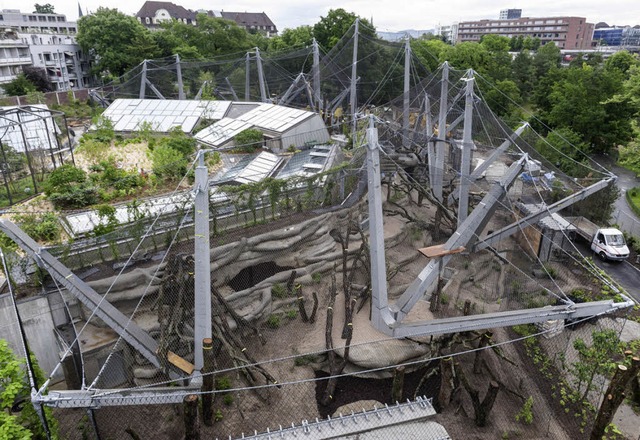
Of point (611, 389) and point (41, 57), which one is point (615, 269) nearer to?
point (611, 389)

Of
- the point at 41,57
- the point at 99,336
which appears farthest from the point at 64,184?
the point at 41,57

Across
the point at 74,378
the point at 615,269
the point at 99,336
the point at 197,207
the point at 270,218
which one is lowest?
the point at 615,269

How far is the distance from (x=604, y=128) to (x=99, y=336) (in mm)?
22235

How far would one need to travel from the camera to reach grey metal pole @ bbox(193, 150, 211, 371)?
5961mm

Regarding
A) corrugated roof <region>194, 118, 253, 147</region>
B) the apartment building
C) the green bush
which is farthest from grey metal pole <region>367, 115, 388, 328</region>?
the apartment building

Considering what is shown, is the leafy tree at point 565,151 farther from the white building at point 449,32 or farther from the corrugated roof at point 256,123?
the white building at point 449,32

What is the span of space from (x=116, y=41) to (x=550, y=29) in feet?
204

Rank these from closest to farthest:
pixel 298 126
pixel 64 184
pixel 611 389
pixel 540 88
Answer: pixel 611 389 → pixel 64 184 → pixel 298 126 → pixel 540 88

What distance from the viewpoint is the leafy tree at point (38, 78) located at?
30578 mm

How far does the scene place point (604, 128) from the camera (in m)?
20.8

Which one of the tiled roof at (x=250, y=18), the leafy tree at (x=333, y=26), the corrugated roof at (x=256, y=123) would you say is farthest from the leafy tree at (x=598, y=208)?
the tiled roof at (x=250, y=18)

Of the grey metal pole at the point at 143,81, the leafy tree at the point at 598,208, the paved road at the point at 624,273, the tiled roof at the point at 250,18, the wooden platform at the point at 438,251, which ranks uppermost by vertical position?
the tiled roof at the point at 250,18

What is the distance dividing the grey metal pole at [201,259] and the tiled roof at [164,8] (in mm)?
61189

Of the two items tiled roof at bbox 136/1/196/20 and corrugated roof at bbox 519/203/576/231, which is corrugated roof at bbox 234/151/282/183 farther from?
tiled roof at bbox 136/1/196/20
